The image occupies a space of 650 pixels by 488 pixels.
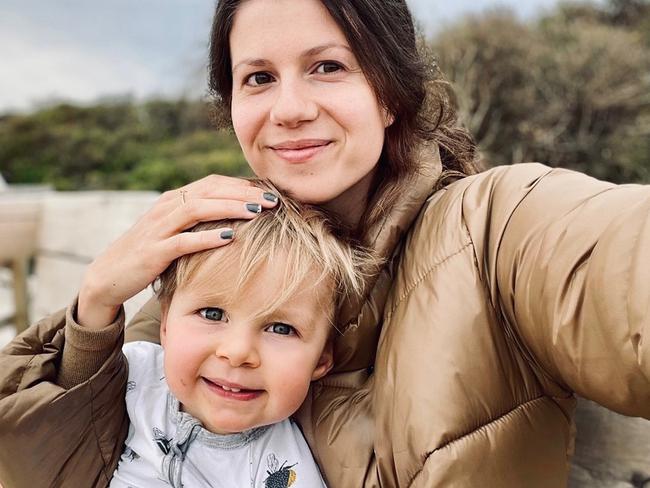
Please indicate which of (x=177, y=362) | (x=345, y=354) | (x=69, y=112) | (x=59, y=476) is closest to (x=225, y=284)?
(x=177, y=362)

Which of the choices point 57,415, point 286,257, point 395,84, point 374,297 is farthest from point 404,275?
point 57,415

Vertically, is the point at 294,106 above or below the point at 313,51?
below

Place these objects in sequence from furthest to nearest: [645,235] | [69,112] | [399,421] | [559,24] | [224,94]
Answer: [69,112] → [559,24] → [224,94] → [399,421] → [645,235]

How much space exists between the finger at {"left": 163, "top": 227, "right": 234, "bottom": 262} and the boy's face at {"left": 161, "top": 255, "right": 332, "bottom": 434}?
0.06 meters

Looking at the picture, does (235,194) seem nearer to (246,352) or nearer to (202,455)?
(246,352)

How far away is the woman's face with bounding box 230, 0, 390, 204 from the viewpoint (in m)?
1.33

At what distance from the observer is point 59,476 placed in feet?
4.30

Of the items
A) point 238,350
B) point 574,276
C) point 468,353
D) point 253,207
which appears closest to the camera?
point 574,276

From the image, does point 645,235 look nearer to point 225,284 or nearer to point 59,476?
point 225,284

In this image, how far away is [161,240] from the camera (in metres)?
1.34

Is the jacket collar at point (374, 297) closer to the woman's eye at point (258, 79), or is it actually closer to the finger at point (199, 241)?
the finger at point (199, 241)

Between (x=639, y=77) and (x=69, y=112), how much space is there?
13405 mm

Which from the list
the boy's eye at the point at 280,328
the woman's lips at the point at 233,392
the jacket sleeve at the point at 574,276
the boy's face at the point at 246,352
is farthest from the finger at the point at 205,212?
the jacket sleeve at the point at 574,276

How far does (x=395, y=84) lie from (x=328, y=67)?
16 cm
